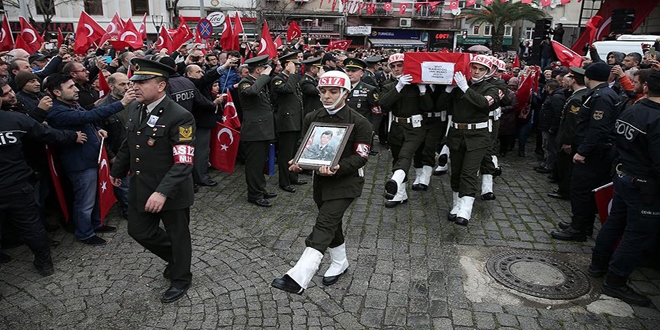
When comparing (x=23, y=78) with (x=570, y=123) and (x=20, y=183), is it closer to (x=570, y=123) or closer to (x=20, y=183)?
(x=20, y=183)

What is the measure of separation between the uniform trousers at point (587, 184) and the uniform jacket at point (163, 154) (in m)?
4.66

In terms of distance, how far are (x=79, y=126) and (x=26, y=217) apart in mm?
1273

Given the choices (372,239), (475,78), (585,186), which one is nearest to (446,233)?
(372,239)

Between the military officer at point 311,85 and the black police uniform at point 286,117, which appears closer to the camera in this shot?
the black police uniform at point 286,117

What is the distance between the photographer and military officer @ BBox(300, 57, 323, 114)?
8.63 meters

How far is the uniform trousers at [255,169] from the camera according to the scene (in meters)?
7.13

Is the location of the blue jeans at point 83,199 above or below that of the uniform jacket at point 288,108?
below

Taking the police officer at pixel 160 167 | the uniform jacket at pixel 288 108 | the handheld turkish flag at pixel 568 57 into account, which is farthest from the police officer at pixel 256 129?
the handheld turkish flag at pixel 568 57

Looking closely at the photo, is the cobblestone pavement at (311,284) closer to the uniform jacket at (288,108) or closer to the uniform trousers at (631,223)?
the uniform trousers at (631,223)

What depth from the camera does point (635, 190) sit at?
14.2 feet

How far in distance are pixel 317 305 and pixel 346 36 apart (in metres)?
45.8

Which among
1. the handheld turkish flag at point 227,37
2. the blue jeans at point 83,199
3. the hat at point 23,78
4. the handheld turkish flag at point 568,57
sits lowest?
the blue jeans at point 83,199

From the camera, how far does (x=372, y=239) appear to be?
231 inches

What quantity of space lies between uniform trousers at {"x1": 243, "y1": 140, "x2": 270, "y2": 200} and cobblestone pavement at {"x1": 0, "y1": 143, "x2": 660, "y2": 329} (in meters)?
0.25
